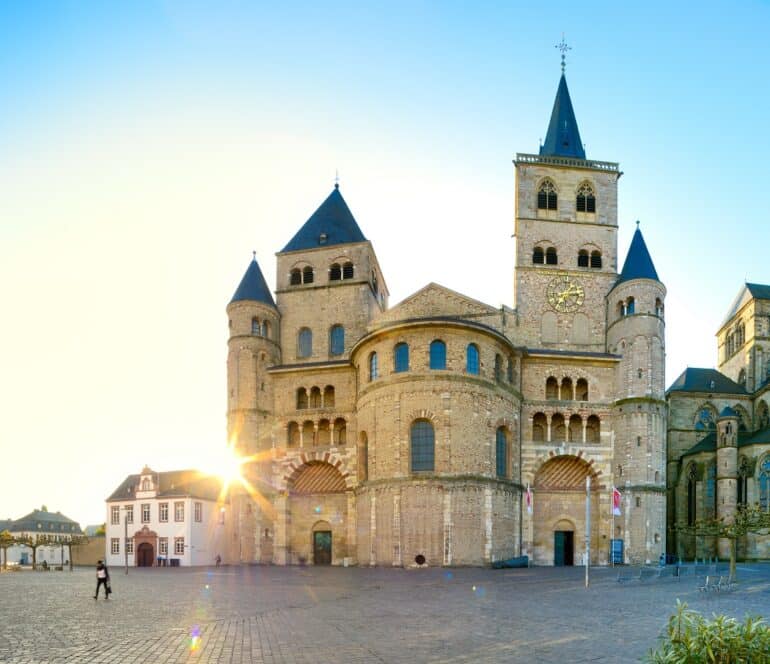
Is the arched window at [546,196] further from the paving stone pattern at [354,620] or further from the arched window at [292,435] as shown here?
the paving stone pattern at [354,620]

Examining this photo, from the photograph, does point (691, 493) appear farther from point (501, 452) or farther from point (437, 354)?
point (437, 354)

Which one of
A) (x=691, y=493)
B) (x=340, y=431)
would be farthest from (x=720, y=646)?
(x=691, y=493)

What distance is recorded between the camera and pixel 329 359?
174 feet

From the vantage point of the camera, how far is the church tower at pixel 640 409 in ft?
151

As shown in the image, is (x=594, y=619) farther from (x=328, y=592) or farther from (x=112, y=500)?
(x=112, y=500)

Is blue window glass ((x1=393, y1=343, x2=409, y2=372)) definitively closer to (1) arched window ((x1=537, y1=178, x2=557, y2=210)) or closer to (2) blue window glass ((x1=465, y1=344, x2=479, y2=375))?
(2) blue window glass ((x1=465, y1=344, x2=479, y2=375))

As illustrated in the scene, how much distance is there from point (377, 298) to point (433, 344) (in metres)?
15.7

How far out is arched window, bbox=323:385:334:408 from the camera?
2012 inches

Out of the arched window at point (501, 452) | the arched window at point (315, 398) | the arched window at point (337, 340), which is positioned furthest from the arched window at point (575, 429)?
the arched window at point (315, 398)

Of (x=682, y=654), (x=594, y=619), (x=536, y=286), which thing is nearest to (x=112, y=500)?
(x=536, y=286)

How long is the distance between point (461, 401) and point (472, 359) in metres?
2.94

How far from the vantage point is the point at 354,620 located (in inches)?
677

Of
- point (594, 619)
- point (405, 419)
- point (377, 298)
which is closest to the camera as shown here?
point (594, 619)

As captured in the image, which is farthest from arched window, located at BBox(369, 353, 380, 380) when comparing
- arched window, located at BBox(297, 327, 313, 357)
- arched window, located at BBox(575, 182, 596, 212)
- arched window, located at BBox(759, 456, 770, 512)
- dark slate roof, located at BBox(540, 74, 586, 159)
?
arched window, located at BBox(759, 456, 770, 512)
